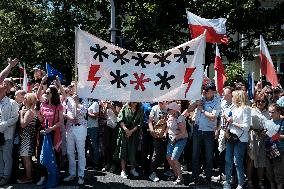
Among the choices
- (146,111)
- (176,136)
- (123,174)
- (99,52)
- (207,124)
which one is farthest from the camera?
(146,111)

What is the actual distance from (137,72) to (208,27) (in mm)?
2742

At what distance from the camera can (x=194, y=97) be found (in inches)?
318

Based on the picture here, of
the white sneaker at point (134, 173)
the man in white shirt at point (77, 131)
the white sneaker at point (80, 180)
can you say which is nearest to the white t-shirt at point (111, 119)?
the white sneaker at point (134, 173)

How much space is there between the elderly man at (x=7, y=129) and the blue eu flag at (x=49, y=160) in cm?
75

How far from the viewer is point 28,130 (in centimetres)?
875

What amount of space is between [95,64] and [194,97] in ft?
6.05

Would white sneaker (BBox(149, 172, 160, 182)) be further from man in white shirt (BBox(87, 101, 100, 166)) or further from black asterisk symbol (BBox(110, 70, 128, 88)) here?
black asterisk symbol (BBox(110, 70, 128, 88))

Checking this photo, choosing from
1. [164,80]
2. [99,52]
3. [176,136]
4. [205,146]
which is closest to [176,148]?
[176,136]

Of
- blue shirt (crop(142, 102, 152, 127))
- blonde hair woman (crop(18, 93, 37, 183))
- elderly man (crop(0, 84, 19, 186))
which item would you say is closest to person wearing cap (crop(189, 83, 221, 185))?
blue shirt (crop(142, 102, 152, 127))

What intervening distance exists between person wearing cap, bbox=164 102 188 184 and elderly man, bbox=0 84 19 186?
299cm

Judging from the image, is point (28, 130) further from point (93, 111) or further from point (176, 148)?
Result: point (176, 148)

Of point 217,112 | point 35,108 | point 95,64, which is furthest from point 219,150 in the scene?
point 35,108

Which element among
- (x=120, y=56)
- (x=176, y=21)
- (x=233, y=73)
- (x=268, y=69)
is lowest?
(x=268, y=69)

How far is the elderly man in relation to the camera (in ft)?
28.2
